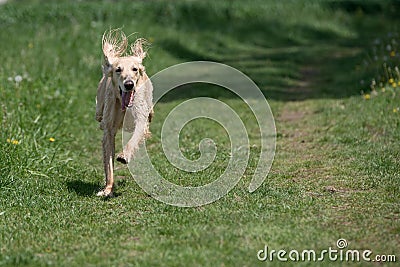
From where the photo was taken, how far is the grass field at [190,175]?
554cm

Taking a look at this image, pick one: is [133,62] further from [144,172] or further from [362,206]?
[362,206]

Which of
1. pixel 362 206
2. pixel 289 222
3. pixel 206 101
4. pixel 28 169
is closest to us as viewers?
pixel 289 222

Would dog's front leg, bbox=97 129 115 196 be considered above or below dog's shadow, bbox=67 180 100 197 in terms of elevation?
above

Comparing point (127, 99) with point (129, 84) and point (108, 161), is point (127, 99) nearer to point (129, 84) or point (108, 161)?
point (129, 84)

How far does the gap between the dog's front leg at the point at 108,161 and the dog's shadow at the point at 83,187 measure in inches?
7.6

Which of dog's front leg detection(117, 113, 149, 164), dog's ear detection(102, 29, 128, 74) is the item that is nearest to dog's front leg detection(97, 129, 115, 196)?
dog's front leg detection(117, 113, 149, 164)

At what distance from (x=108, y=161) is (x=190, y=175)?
1015 millimetres

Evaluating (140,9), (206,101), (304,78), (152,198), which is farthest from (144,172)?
(140,9)

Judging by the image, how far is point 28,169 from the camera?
26.4 ft

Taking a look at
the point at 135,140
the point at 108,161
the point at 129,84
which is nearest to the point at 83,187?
the point at 108,161

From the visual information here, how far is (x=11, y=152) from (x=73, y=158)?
1.18 meters

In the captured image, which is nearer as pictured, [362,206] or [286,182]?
[362,206]

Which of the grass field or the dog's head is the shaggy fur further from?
the grass field

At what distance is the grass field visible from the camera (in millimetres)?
5543
